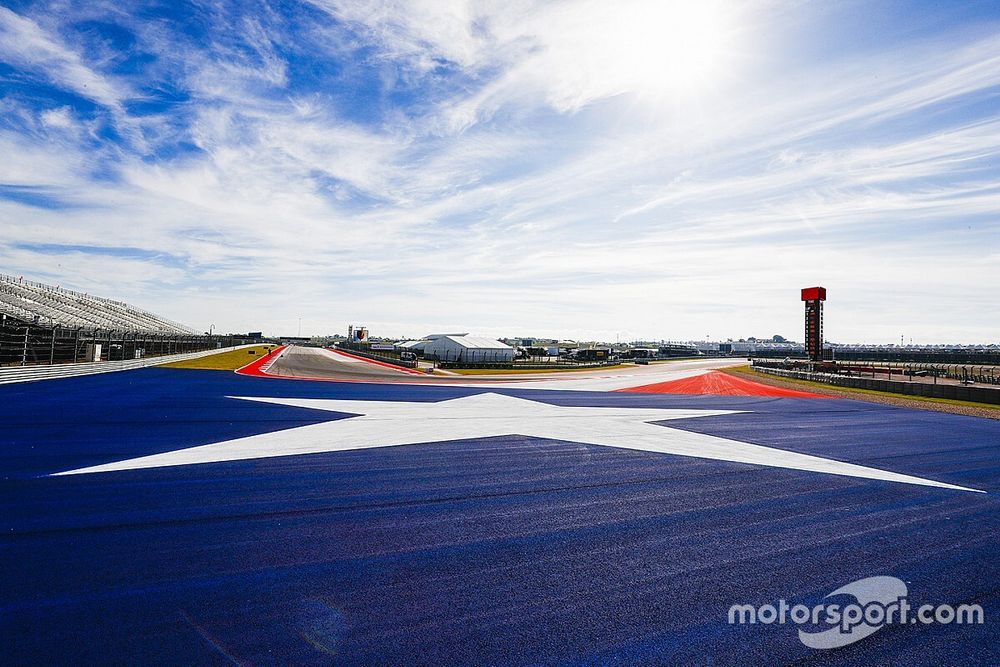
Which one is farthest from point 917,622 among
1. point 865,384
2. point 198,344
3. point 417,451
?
point 198,344

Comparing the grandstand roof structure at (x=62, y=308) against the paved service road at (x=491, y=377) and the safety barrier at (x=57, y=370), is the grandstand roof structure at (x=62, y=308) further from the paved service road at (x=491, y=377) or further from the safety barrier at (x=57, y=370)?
the paved service road at (x=491, y=377)

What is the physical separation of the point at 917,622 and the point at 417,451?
8.81 metres

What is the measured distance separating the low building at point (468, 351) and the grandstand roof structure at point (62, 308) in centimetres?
3277

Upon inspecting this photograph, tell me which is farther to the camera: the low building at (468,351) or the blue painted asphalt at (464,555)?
the low building at (468,351)

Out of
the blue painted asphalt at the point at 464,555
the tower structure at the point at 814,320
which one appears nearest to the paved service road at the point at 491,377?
the blue painted asphalt at the point at 464,555

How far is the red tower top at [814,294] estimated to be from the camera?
8606 centimetres

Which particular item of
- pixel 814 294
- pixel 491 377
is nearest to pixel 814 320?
pixel 814 294

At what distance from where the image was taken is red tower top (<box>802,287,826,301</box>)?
86.1 m

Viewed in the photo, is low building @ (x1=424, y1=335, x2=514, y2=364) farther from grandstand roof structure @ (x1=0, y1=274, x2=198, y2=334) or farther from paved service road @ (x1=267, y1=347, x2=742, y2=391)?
grandstand roof structure @ (x1=0, y1=274, x2=198, y2=334)

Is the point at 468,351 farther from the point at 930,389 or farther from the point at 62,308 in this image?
the point at 930,389

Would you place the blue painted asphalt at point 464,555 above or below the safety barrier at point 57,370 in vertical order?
below

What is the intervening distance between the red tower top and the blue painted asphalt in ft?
Result: 284

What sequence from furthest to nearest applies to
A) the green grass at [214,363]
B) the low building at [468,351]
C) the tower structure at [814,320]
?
the tower structure at [814,320], the low building at [468,351], the green grass at [214,363]

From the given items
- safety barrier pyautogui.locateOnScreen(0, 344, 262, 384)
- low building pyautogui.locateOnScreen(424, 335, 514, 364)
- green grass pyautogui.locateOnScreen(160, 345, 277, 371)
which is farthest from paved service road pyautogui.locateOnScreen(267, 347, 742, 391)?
low building pyautogui.locateOnScreen(424, 335, 514, 364)
